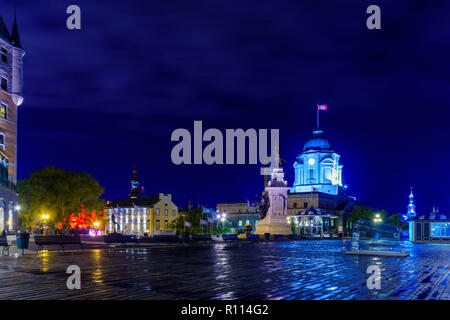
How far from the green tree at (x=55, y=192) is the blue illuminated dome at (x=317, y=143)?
90288mm

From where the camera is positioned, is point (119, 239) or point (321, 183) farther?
point (321, 183)

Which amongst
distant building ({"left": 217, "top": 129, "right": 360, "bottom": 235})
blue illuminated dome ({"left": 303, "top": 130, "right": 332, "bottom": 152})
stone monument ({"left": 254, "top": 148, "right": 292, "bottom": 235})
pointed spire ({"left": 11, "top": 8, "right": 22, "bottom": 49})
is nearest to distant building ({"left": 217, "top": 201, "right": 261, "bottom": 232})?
distant building ({"left": 217, "top": 129, "right": 360, "bottom": 235})

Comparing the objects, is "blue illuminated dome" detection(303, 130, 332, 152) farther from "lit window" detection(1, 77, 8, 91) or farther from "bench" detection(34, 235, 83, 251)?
"bench" detection(34, 235, 83, 251)

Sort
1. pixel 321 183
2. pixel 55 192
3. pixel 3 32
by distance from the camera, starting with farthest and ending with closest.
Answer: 1. pixel 321 183
2. pixel 55 192
3. pixel 3 32

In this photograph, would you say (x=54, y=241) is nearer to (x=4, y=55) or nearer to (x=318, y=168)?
(x=4, y=55)

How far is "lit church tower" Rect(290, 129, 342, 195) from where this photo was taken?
146 metres

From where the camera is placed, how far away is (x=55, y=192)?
7306 cm

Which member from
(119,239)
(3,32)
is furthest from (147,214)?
(119,239)

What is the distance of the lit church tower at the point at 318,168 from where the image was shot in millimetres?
146000

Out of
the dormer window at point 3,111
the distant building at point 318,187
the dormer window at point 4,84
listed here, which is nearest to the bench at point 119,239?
the dormer window at point 3,111

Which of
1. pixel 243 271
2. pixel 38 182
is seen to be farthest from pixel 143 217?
pixel 243 271

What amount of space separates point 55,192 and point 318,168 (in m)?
93.7
